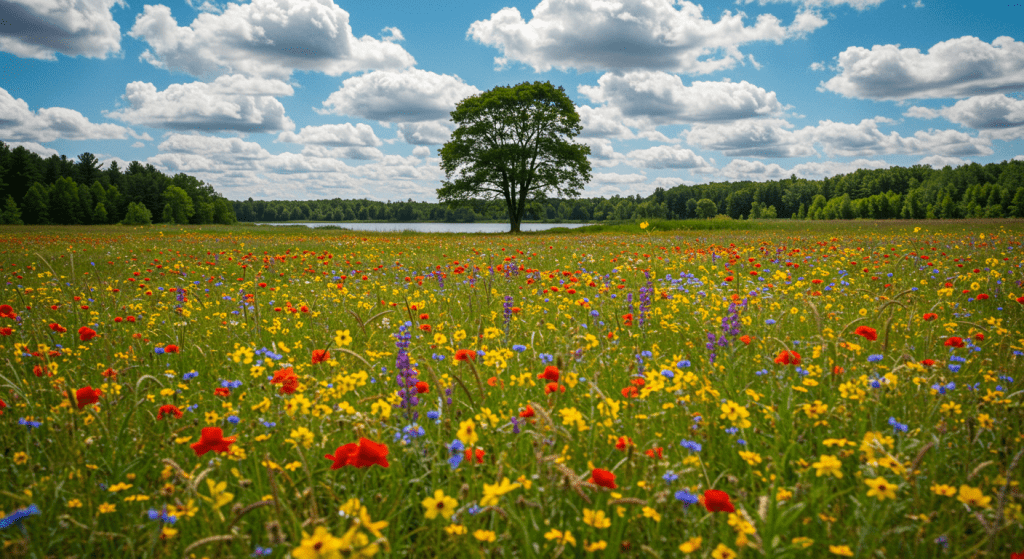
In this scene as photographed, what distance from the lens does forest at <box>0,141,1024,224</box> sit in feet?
207

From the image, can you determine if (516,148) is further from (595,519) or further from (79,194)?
(79,194)

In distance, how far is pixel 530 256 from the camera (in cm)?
1070

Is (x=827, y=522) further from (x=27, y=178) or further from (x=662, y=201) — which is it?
(x=662, y=201)

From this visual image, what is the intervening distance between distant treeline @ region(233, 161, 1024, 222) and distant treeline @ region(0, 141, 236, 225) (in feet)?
153

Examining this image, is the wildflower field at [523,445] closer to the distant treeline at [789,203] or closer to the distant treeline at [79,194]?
the distant treeline at [789,203]

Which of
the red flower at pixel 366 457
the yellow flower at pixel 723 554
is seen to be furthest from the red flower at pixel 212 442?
the yellow flower at pixel 723 554

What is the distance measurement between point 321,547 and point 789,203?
144259 millimetres

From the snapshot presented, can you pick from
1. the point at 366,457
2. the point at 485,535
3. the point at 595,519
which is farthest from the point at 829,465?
the point at 366,457

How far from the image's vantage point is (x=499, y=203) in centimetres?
3825

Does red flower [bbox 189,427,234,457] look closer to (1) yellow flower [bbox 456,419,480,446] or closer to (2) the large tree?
(1) yellow flower [bbox 456,419,480,446]

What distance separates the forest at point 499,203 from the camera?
207 ft

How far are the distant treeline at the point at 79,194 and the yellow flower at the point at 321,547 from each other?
78313 mm

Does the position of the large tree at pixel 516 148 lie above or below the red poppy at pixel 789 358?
above

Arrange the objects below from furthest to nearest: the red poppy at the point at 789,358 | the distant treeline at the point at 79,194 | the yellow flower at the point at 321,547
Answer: the distant treeline at the point at 79,194
the red poppy at the point at 789,358
the yellow flower at the point at 321,547
